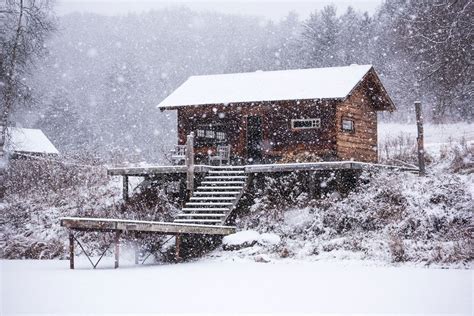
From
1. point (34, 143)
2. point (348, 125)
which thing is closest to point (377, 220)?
point (348, 125)

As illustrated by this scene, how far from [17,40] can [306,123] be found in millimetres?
11736

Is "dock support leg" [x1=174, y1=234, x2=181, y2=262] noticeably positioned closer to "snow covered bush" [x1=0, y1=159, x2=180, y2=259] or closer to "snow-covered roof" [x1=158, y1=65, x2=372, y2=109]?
"snow covered bush" [x1=0, y1=159, x2=180, y2=259]

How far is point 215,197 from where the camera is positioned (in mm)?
17422

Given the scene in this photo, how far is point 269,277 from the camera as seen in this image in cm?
1084

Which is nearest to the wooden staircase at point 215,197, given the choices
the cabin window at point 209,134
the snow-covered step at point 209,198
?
the snow-covered step at point 209,198

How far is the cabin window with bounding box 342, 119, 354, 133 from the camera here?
70.9ft

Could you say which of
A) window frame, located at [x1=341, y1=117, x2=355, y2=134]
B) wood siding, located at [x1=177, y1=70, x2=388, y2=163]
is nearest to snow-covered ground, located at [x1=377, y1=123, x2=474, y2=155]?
wood siding, located at [x1=177, y1=70, x2=388, y2=163]

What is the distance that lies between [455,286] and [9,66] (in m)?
18.9

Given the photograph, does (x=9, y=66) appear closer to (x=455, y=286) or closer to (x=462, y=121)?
(x=455, y=286)

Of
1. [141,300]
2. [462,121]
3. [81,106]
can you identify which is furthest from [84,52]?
[141,300]

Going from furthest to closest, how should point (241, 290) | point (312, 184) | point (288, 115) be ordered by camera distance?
point (288, 115) < point (312, 184) < point (241, 290)

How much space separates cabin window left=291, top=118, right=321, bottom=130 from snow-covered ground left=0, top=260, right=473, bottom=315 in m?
9.39

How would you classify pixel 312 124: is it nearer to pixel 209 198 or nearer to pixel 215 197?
pixel 215 197

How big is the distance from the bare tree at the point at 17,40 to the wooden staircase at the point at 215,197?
888cm
